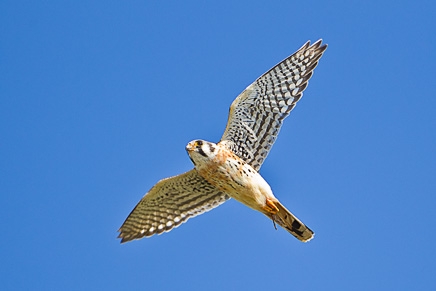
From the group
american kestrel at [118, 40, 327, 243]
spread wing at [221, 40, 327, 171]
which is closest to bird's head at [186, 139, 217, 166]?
american kestrel at [118, 40, 327, 243]

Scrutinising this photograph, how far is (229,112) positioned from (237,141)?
425 mm

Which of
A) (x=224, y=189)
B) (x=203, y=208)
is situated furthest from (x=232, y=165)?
(x=203, y=208)

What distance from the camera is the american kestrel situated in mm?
11906

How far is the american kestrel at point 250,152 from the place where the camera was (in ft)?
39.1

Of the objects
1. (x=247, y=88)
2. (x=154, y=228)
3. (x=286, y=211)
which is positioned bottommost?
(x=286, y=211)

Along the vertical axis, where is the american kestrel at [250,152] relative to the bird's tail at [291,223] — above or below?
above

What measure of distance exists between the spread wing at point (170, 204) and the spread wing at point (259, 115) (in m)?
0.79

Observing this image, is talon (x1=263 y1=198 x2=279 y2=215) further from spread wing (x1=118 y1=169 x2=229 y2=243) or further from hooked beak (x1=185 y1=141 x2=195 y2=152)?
hooked beak (x1=185 y1=141 x2=195 y2=152)

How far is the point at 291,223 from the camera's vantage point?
12055mm

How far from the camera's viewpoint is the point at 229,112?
12266 millimetres

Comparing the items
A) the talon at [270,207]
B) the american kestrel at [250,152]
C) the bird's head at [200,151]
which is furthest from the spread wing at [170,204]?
the talon at [270,207]

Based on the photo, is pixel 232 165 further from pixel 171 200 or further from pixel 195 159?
pixel 171 200

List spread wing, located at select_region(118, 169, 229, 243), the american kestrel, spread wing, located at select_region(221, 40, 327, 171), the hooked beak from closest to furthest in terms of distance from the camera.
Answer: the hooked beak → the american kestrel → spread wing, located at select_region(221, 40, 327, 171) → spread wing, located at select_region(118, 169, 229, 243)

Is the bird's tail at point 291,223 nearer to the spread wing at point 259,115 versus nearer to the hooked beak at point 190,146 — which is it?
the spread wing at point 259,115
